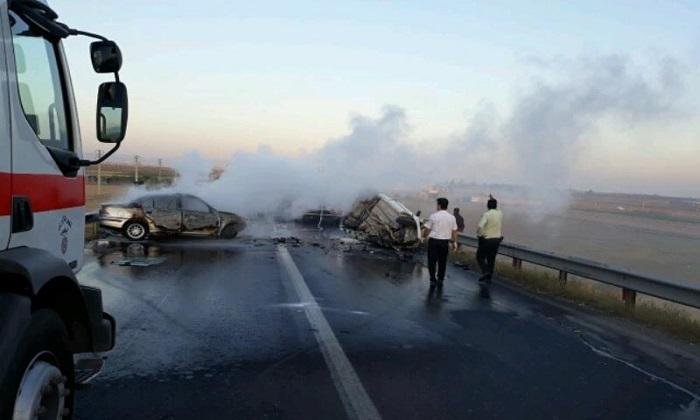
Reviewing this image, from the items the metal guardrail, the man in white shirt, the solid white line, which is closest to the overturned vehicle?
the metal guardrail

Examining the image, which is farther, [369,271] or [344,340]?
[369,271]

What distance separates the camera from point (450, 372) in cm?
595

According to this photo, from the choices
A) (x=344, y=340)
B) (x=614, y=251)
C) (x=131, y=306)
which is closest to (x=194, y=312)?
(x=131, y=306)

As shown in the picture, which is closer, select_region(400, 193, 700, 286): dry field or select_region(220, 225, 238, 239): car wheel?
select_region(220, 225, 238, 239): car wheel

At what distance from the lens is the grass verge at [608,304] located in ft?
29.5

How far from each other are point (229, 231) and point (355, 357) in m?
13.7

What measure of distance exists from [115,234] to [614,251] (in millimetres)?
22270

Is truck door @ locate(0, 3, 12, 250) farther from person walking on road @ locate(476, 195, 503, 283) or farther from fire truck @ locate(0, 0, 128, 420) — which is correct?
person walking on road @ locate(476, 195, 503, 283)

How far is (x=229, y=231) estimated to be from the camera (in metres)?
19.4

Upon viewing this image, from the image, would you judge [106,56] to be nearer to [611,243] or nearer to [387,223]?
[387,223]

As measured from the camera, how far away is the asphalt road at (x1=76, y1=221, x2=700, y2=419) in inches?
194

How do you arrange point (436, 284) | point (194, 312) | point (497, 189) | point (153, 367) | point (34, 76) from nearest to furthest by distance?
1. point (34, 76)
2. point (153, 367)
3. point (194, 312)
4. point (436, 284)
5. point (497, 189)

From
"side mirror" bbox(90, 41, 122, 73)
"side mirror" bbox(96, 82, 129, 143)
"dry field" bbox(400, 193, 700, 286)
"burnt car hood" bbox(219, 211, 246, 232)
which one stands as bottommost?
"dry field" bbox(400, 193, 700, 286)

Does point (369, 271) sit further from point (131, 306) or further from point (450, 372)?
point (450, 372)
